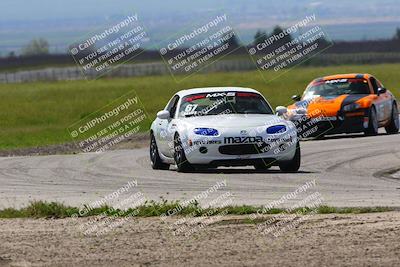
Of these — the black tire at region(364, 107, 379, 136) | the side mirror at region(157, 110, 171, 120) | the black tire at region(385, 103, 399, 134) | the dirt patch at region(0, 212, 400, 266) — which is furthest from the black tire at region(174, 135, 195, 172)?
the black tire at region(385, 103, 399, 134)

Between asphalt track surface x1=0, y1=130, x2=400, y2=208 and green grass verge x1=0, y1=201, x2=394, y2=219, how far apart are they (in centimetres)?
82

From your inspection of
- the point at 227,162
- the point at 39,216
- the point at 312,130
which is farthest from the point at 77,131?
the point at 39,216

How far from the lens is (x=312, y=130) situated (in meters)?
26.0

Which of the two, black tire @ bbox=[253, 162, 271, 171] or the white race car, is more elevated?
the white race car

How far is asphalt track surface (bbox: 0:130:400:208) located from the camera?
14.0m

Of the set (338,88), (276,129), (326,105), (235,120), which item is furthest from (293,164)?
(338,88)

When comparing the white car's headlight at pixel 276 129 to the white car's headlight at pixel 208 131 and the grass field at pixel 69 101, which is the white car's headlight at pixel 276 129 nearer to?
the white car's headlight at pixel 208 131

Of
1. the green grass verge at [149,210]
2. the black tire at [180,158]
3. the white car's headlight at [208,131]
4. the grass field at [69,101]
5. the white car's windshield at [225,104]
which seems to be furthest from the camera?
the grass field at [69,101]

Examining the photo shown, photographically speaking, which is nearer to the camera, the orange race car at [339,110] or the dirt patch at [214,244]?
the dirt patch at [214,244]

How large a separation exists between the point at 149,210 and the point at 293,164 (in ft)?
18.4

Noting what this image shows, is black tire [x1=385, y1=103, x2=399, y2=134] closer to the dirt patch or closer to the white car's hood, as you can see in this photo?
the white car's hood

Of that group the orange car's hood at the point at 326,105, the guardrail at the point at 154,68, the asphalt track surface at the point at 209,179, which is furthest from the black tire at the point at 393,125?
the guardrail at the point at 154,68

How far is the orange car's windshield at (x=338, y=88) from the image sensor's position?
26531 mm

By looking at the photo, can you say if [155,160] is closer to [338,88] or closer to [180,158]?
[180,158]
